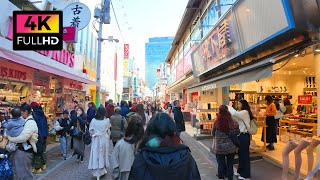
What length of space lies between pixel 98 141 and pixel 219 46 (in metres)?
6.72

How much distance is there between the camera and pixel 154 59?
14662 cm

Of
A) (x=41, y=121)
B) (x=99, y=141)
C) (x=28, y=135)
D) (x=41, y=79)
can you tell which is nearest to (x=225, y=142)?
(x=99, y=141)

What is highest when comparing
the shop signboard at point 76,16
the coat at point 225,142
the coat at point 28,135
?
the shop signboard at point 76,16

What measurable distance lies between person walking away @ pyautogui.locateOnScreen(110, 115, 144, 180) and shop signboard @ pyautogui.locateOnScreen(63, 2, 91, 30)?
9.29m

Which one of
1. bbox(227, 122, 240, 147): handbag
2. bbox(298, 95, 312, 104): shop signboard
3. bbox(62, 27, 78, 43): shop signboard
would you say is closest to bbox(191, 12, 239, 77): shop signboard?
bbox(298, 95, 312, 104): shop signboard

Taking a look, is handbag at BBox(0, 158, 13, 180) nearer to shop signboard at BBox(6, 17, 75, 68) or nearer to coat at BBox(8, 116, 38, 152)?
coat at BBox(8, 116, 38, 152)

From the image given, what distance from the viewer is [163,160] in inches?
96.4

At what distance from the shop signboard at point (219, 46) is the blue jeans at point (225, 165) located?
4.28 meters

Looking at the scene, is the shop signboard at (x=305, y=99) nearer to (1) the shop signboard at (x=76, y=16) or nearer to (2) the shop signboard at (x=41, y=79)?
(1) the shop signboard at (x=76, y=16)

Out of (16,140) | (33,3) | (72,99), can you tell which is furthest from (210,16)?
(16,140)

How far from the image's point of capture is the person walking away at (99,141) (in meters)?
7.32

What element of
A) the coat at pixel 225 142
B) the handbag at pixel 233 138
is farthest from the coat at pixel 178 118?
the handbag at pixel 233 138

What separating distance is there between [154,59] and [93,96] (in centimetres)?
11956

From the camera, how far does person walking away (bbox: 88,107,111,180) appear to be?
7.32 meters
